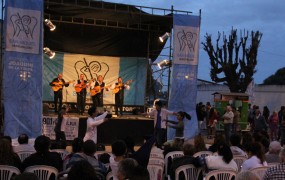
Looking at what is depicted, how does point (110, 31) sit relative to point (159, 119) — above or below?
above

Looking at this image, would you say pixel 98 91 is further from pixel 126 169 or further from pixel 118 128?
pixel 126 169

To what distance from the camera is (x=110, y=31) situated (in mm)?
16094

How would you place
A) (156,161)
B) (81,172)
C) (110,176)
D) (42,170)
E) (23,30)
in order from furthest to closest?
(23,30) → (156,161) → (42,170) → (110,176) → (81,172)

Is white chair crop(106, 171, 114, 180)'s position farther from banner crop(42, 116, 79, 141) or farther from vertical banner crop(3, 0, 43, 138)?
banner crop(42, 116, 79, 141)

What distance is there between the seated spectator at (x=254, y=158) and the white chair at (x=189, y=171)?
552 mm

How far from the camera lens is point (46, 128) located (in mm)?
12625

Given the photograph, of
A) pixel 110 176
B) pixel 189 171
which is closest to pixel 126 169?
pixel 110 176

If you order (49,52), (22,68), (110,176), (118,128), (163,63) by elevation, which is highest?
(49,52)

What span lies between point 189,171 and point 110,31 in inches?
445

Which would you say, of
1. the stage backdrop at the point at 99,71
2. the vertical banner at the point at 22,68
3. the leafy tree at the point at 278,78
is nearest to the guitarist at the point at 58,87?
the stage backdrop at the point at 99,71

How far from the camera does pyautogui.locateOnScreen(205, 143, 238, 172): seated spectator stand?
5.22 meters

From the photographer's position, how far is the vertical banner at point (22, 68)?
1124 centimetres

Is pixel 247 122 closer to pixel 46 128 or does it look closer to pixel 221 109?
pixel 221 109

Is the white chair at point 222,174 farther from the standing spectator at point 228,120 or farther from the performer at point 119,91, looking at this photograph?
the performer at point 119,91
